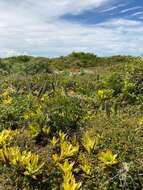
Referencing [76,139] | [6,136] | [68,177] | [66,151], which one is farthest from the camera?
[76,139]

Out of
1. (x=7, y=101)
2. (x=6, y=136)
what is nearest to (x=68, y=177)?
(x=6, y=136)

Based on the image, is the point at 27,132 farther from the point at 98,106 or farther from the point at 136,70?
the point at 136,70

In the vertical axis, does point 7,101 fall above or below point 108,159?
above

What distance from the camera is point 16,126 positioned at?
8.70 meters

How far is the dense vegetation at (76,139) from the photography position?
6.50 meters

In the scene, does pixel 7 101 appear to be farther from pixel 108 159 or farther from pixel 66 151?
pixel 108 159

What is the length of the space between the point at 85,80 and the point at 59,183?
7435 mm

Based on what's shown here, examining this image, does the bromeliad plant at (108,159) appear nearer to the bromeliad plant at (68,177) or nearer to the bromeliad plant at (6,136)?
the bromeliad plant at (68,177)

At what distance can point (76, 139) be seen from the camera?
7.76m

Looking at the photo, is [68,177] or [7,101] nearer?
[68,177]

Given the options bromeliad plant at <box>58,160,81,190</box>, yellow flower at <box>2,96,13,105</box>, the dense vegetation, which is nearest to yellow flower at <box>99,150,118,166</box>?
the dense vegetation

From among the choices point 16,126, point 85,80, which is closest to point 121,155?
point 16,126

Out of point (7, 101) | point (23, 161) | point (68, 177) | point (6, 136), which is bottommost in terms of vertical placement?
point (68, 177)

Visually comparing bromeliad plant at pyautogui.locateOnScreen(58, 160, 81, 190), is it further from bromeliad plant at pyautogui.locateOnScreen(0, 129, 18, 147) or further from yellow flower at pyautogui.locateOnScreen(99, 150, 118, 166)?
bromeliad plant at pyautogui.locateOnScreen(0, 129, 18, 147)
